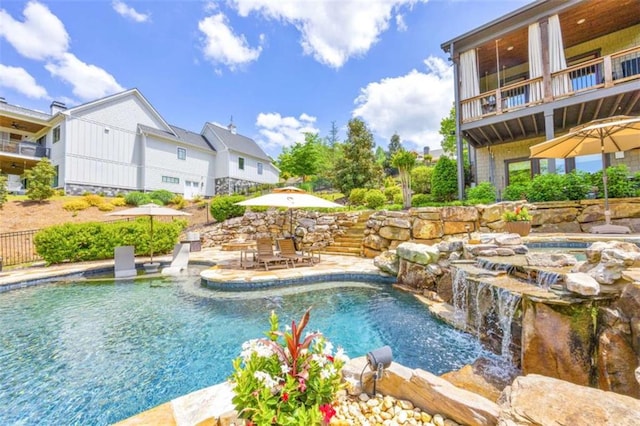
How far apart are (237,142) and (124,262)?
21.1 m

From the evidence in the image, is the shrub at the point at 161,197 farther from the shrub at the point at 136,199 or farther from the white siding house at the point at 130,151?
the white siding house at the point at 130,151

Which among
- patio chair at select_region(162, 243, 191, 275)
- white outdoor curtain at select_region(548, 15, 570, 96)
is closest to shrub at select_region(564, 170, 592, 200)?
white outdoor curtain at select_region(548, 15, 570, 96)

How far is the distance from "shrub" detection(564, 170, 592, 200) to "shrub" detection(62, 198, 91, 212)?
2202 cm

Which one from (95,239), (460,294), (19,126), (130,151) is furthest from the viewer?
(130,151)

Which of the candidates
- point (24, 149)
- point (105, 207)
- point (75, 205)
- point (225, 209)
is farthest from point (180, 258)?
point (24, 149)

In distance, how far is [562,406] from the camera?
1.48 metres

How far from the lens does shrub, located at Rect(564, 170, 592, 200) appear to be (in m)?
7.79

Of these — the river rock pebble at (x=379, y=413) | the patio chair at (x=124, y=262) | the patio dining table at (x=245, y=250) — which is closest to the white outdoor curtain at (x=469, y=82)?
the patio dining table at (x=245, y=250)

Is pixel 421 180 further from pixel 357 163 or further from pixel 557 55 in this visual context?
pixel 557 55

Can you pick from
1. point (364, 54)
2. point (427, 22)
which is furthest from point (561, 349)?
point (364, 54)

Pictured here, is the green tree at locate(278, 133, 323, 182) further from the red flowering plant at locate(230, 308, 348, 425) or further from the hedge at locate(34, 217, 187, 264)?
Result: the red flowering plant at locate(230, 308, 348, 425)

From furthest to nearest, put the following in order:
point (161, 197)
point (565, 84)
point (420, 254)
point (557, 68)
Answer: point (161, 197) → point (557, 68) → point (565, 84) → point (420, 254)

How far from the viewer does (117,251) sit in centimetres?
789

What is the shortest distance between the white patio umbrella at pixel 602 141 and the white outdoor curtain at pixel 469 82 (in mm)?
4352
